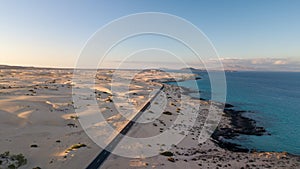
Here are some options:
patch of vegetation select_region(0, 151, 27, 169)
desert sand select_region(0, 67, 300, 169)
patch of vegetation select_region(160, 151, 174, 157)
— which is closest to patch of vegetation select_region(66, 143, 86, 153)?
desert sand select_region(0, 67, 300, 169)

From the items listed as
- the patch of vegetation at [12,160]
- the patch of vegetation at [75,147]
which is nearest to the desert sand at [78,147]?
the patch of vegetation at [75,147]

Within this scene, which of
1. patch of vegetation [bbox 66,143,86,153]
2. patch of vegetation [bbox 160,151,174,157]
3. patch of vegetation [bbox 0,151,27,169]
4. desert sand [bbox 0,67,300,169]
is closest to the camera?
patch of vegetation [bbox 0,151,27,169]

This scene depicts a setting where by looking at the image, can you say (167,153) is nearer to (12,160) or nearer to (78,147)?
(78,147)

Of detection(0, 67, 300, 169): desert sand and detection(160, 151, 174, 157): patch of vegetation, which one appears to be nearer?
detection(0, 67, 300, 169): desert sand

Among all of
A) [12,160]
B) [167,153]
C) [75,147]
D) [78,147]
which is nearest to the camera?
[12,160]

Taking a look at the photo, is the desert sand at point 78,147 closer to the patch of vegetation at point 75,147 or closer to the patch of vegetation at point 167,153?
the patch of vegetation at point 75,147

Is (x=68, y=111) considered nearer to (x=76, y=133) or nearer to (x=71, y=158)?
(x=76, y=133)

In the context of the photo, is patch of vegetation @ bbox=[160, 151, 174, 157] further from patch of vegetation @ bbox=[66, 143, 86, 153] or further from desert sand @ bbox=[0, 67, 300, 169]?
patch of vegetation @ bbox=[66, 143, 86, 153]

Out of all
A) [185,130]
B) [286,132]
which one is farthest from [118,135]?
[286,132]

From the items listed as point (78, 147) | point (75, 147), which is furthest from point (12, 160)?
point (78, 147)

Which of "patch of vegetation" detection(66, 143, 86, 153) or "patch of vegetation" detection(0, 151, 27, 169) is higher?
"patch of vegetation" detection(0, 151, 27, 169)

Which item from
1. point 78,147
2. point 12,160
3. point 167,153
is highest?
point 12,160

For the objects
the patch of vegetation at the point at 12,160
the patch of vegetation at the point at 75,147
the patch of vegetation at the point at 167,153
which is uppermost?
the patch of vegetation at the point at 12,160
